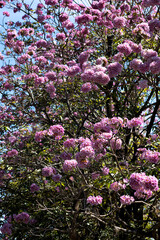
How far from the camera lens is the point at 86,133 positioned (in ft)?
18.7

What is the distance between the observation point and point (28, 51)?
6.18 meters

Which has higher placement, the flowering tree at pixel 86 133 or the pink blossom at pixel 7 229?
the flowering tree at pixel 86 133

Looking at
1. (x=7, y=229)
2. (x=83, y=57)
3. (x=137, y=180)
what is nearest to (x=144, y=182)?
(x=137, y=180)

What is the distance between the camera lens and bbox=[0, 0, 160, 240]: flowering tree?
11.4 ft

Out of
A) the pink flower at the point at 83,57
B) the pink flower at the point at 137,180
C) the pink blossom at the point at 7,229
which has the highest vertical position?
the pink flower at the point at 83,57

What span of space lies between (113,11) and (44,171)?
449cm

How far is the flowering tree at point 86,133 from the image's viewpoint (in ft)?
11.4

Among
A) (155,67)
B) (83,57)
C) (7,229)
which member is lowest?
(7,229)

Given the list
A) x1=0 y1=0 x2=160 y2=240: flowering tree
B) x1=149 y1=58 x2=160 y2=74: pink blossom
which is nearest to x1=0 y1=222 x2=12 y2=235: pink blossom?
x1=0 y1=0 x2=160 y2=240: flowering tree

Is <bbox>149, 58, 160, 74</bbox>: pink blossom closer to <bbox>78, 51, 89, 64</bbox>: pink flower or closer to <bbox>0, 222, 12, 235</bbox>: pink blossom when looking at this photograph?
<bbox>78, 51, 89, 64</bbox>: pink flower

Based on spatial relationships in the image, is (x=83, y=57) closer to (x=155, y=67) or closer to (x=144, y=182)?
(x=155, y=67)

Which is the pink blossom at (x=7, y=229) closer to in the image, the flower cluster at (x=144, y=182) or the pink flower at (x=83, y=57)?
the flower cluster at (x=144, y=182)

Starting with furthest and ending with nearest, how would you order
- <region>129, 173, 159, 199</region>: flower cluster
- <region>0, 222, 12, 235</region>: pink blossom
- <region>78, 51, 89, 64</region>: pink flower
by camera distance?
<region>0, 222, 12, 235</region>: pink blossom
<region>78, 51, 89, 64</region>: pink flower
<region>129, 173, 159, 199</region>: flower cluster

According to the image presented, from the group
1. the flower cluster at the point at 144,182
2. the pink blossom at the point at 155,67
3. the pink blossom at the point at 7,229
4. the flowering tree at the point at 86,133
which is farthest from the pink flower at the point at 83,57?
the pink blossom at the point at 7,229
